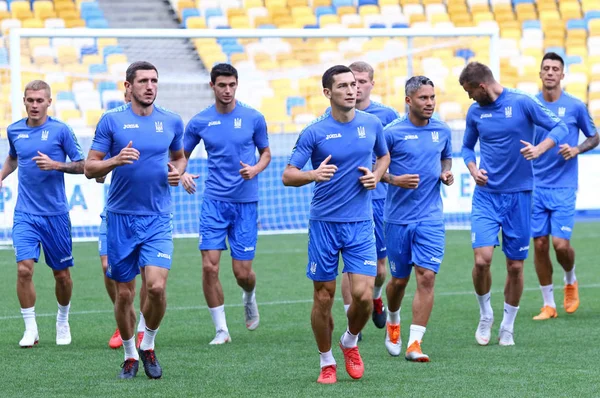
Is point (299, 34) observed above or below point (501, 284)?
above

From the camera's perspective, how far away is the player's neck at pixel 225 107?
1024 cm

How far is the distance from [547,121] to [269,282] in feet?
17.3

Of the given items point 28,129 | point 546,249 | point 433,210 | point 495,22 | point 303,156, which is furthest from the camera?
point 495,22

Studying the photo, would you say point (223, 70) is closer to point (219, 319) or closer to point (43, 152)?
point (43, 152)

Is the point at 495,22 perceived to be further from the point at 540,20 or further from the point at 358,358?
the point at 358,358

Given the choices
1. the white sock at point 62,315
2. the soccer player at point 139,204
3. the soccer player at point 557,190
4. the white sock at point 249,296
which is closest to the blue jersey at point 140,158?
the soccer player at point 139,204

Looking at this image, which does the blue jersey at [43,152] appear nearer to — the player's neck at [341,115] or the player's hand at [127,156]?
the player's hand at [127,156]

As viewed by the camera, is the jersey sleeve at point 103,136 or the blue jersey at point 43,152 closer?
the jersey sleeve at point 103,136

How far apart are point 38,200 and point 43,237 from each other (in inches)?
12.5

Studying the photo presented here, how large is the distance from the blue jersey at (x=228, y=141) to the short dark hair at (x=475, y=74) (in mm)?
1916

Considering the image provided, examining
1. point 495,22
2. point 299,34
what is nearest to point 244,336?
point 299,34

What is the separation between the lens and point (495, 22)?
26.7 metres

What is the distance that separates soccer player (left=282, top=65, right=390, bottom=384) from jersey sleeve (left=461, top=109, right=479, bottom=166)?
1991 millimetres

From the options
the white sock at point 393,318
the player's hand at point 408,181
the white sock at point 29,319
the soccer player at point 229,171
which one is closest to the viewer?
the player's hand at point 408,181
